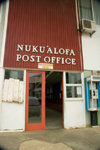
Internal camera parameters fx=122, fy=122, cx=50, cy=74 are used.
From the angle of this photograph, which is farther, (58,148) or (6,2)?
(6,2)

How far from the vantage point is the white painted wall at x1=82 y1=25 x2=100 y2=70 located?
5.43 metres

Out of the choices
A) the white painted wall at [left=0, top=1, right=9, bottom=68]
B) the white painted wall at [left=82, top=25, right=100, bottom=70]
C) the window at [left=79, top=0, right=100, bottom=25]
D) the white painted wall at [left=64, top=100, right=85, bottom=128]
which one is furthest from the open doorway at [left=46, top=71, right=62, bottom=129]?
the window at [left=79, top=0, right=100, bottom=25]

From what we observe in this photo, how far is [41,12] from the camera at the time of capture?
212 inches

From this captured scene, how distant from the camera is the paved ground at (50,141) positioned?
10.3 feet

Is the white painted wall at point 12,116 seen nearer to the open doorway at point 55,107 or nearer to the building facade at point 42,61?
the building facade at point 42,61

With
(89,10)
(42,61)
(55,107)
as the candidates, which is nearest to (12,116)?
(42,61)

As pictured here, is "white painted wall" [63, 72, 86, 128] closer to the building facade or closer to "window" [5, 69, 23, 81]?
the building facade

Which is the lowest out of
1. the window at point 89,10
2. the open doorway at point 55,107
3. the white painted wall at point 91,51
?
the open doorway at point 55,107

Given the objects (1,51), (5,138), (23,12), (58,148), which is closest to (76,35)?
(23,12)

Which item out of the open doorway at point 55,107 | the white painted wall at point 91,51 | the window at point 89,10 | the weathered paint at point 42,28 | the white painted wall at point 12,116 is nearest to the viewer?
the white painted wall at point 12,116

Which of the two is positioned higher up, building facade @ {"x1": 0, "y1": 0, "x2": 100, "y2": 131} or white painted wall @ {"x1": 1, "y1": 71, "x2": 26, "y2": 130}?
building facade @ {"x1": 0, "y1": 0, "x2": 100, "y2": 131}

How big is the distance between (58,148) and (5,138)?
5.50ft

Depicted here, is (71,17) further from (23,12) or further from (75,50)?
(23,12)

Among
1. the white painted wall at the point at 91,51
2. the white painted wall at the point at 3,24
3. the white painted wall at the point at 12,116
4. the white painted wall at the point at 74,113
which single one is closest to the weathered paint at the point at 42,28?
the white painted wall at the point at 3,24
